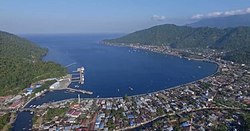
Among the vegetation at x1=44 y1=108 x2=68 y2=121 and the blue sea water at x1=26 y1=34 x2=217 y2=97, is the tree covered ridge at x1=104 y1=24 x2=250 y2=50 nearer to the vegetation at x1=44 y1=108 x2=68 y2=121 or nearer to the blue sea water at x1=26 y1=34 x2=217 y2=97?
the blue sea water at x1=26 y1=34 x2=217 y2=97

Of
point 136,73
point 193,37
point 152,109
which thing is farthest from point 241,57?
point 152,109

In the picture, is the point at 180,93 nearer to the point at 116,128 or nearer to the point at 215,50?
the point at 116,128

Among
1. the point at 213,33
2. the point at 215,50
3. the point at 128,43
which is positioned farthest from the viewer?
the point at 128,43

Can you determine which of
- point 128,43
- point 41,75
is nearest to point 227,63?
point 41,75

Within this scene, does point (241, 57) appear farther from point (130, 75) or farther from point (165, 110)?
point (165, 110)

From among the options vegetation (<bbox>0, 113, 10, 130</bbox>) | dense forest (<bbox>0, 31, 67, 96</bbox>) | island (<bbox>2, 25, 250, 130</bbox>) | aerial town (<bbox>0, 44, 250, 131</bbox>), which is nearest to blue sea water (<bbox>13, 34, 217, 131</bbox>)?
vegetation (<bbox>0, 113, 10, 130</bbox>)
